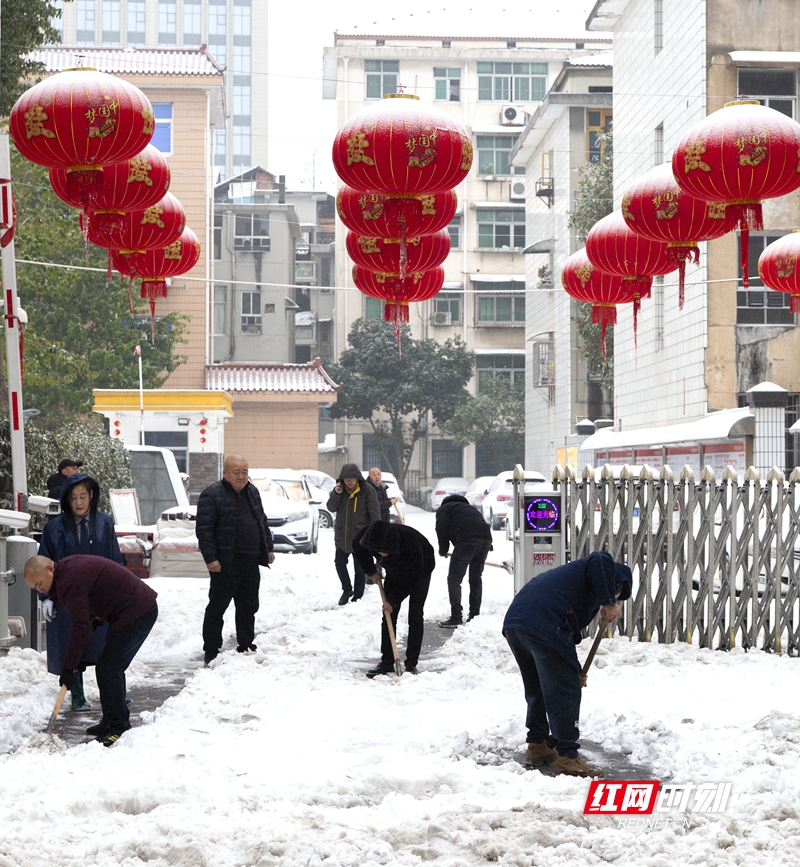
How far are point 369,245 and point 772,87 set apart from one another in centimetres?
1711

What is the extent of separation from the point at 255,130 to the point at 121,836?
14145cm

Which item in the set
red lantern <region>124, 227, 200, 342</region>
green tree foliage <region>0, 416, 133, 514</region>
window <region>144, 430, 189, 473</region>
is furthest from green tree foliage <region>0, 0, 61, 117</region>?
window <region>144, 430, 189, 473</region>

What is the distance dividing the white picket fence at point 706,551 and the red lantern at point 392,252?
2.96 m

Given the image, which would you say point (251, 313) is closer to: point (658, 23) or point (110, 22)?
point (658, 23)

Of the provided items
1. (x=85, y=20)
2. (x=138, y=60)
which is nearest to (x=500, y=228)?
(x=138, y=60)

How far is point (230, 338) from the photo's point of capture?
57.7m

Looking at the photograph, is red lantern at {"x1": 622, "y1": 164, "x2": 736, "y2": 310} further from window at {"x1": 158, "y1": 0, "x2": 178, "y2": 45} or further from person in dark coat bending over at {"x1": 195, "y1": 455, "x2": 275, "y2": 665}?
window at {"x1": 158, "y1": 0, "x2": 178, "y2": 45}

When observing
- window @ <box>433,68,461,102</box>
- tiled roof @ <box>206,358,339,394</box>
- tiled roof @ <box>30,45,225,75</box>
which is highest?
window @ <box>433,68,461,102</box>

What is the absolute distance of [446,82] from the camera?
66.4 meters

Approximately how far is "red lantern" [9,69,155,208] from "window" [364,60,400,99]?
5678cm

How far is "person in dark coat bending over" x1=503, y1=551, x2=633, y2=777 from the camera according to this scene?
7.09m

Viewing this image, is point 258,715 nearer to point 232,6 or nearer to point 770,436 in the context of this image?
point 770,436

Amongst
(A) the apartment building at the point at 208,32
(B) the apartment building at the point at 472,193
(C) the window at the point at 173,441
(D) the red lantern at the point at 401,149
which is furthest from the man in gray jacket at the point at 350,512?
(A) the apartment building at the point at 208,32

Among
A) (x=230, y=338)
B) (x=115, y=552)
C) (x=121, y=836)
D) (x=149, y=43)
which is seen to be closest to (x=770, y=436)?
(x=115, y=552)
